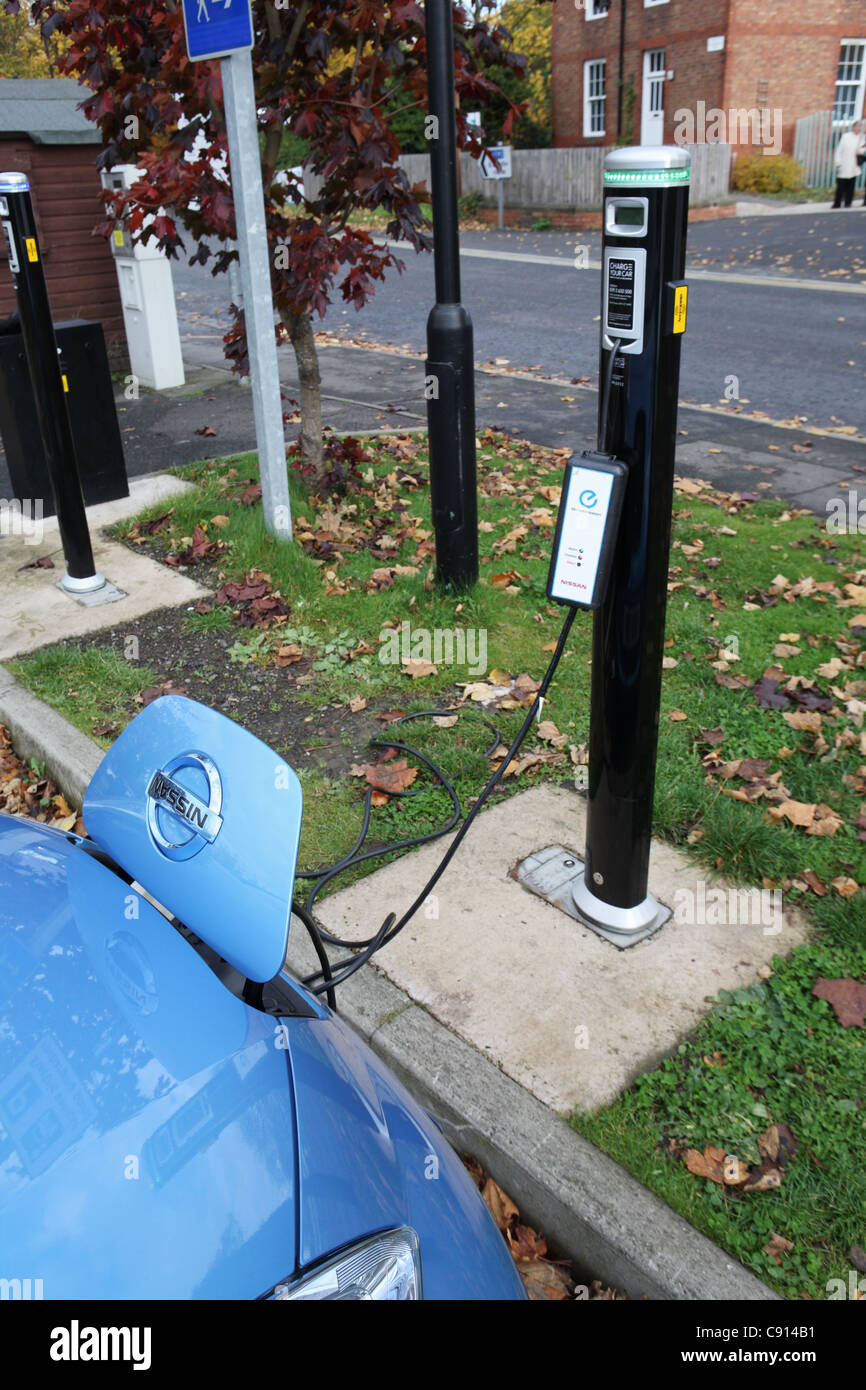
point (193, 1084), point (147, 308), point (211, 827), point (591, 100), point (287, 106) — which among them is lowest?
point (193, 1084)

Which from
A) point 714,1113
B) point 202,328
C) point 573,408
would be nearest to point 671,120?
point 202,328

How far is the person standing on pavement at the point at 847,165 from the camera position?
21.8m

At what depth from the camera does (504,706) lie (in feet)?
14.4

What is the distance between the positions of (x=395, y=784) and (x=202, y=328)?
1193 centimetres

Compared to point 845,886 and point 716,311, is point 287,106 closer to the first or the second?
point 845,886

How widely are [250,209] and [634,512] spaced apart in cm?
343

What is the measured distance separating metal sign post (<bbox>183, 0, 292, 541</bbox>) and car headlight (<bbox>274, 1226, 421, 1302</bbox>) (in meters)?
4.66

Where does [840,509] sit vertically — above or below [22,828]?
below

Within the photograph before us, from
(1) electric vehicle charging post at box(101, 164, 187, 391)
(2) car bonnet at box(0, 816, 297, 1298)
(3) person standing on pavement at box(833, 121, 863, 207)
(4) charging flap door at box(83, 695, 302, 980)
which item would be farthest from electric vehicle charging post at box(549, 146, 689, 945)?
(3) person standing on pavement at box(833, 121, 863, 207)

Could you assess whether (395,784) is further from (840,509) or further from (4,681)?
(840,509)

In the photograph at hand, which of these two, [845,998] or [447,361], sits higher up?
[447,361]

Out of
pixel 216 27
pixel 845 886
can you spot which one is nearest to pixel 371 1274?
pixel 845 886

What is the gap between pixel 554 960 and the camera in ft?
9.96

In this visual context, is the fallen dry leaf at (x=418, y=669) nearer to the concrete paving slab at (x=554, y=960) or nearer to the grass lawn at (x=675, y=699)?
the grass lawn at (x=675, y=699)
